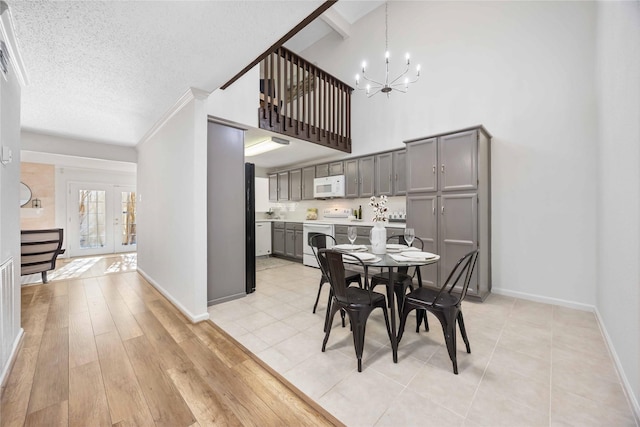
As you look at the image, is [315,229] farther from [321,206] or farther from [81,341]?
[81,341]

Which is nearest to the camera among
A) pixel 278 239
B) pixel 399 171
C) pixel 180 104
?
pixel 180 104

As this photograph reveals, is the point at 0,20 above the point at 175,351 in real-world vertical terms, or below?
above

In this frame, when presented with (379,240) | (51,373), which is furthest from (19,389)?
(379,240)

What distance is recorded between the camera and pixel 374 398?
1.54 meters

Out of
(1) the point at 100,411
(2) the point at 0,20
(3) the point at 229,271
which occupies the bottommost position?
(1) the point at 100,411

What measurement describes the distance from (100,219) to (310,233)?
6203mm

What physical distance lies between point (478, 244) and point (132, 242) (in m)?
8.71

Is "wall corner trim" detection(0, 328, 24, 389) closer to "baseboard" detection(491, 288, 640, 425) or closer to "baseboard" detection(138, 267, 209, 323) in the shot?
"baseboard" detection(138, 267, 209, 323)

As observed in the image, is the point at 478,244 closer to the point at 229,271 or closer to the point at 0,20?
the point at 229,271

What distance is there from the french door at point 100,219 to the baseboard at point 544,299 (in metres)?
9.00

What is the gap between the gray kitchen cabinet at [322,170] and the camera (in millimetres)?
5461

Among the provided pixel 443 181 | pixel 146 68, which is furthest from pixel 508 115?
pixel 146 68

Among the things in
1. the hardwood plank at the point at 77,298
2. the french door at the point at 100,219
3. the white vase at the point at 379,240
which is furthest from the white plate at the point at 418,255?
the french door at the point at 100,219

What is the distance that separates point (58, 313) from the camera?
289 centimetres
